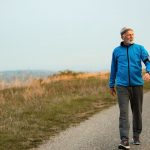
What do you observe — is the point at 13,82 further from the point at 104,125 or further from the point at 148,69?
the point at 148,69

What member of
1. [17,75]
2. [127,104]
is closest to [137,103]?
[127,104]

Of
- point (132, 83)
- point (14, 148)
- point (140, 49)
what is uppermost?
point (140, 49)

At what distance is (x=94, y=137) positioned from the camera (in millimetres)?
9906

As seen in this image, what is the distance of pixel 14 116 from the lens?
13.1 meters

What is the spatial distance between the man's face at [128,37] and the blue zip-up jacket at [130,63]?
0.10 m

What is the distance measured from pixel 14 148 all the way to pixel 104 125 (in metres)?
3.34

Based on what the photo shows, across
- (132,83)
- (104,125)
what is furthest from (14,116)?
(132,83)

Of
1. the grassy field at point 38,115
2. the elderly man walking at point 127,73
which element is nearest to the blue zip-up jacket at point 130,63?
the elderly man walking at point 127,73

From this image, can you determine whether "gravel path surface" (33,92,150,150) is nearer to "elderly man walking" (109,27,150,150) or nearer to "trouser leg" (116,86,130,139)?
"trouser leg" (116,86,130,139)

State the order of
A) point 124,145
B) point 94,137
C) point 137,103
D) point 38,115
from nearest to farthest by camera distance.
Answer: point 124,145
point 137,103
point 94,137
point 38,115

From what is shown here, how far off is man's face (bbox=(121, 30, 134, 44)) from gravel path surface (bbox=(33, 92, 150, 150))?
73.9 inches

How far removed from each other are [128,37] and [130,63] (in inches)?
18.0

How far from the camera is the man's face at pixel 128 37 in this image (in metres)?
8.37

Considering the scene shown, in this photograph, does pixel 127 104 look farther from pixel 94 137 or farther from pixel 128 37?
pixel 94 137
